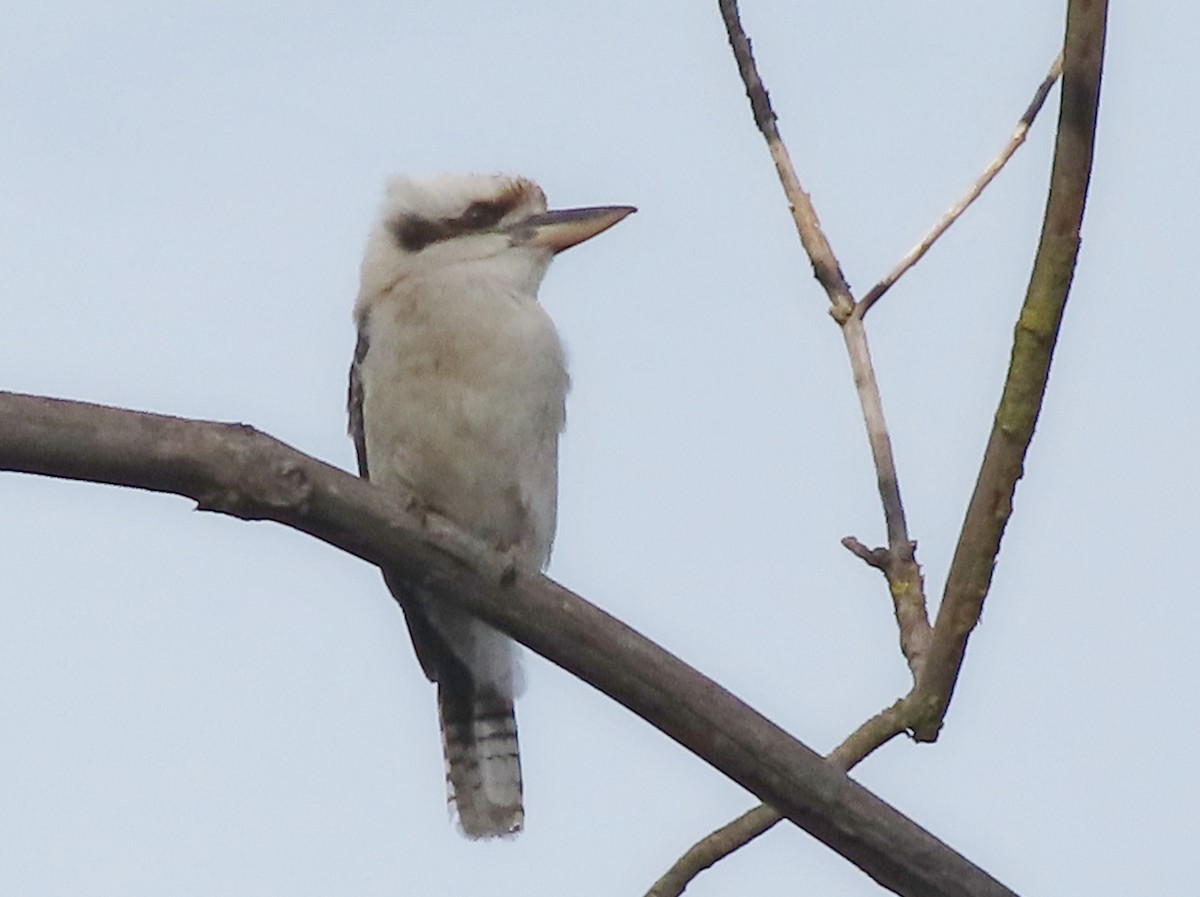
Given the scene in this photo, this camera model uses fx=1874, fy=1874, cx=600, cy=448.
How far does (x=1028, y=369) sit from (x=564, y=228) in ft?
7.06

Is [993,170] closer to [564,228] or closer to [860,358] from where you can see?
[860,358]

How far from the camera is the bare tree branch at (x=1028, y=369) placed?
2396 mm

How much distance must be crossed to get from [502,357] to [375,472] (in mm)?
430

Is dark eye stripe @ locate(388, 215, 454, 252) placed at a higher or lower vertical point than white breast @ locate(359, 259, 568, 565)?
higher

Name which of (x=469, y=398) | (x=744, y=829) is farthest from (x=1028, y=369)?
(x=469, y=398)

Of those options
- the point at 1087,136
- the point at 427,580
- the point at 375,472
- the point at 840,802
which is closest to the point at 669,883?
the point at 840,802

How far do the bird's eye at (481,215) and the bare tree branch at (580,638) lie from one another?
6.70 feet

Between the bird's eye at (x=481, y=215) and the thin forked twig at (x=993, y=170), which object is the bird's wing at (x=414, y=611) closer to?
the bird's eye at (x=481, y=215)

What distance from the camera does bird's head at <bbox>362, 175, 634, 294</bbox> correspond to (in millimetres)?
4488

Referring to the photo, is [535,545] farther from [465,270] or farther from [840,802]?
[840,802]

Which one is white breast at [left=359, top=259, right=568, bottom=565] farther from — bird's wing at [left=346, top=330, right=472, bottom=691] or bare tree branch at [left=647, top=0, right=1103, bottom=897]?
bare tree branch at [left=647, top=0, right=1103, bottom=897]

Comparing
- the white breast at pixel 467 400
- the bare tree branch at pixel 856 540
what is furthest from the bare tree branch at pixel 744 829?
the white breast at pixel 467 400

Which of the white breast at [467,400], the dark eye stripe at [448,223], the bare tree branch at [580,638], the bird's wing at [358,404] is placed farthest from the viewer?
the dark eye stripe at [448,223]

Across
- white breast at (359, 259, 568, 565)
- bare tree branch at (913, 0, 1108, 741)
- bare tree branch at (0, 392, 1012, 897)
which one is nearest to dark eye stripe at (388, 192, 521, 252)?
white breast at (359, 259, 568, 565)
